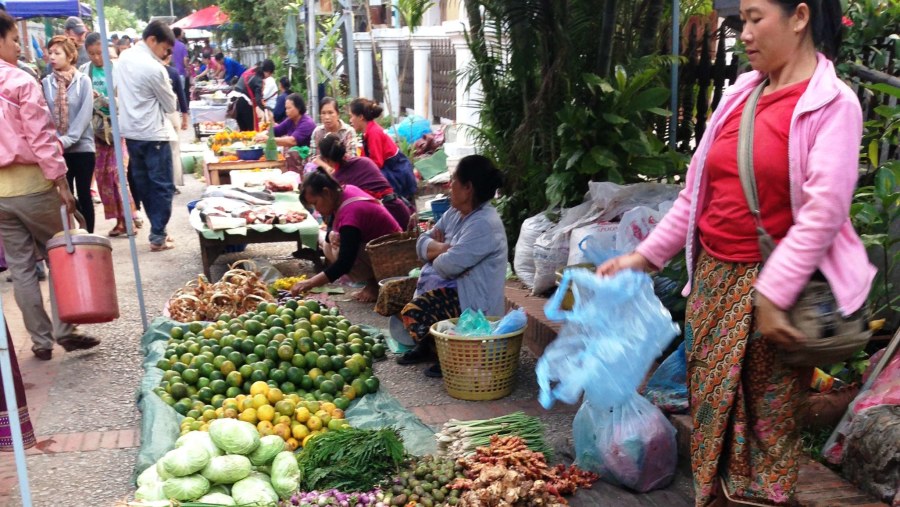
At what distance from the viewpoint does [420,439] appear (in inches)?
170

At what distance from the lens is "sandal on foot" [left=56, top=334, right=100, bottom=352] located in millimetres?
5855

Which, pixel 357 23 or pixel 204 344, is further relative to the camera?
pixel 357 23

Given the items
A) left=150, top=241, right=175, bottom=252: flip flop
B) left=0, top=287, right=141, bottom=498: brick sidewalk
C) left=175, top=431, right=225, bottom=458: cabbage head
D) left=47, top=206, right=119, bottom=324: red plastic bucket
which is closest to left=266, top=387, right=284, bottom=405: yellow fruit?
left=0, top=287, right=141, bottom=498: brick sidewalk

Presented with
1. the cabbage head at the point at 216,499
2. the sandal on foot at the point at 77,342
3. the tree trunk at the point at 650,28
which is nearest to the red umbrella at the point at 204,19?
the sandal on foot at the point at 77,342

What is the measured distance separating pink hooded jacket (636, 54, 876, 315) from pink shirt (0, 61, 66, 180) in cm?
447

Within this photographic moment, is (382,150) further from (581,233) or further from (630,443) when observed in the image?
(630,443)

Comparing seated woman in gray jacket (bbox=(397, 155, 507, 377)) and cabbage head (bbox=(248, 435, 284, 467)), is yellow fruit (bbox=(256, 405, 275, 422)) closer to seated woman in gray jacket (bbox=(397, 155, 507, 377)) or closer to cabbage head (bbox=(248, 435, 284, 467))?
A: cabbage head (bbox=(248, 435, 284, 467))

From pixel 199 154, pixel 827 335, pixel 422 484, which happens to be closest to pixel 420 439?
pixel 422 484

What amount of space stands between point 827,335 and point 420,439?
2474 millimetres

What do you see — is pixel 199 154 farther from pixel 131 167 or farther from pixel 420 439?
pixel 420 439

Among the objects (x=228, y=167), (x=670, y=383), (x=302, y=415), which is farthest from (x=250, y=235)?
(x=670, y=383)

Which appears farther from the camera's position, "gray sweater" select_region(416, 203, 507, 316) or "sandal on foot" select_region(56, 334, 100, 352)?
"sandal on foot" select_region(56, 334, 100, 352)

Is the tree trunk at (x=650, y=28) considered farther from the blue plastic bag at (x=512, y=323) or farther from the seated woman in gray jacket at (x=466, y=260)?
the blue plastic bag at (x=512, y=323)

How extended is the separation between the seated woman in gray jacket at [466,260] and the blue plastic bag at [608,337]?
191 centimetres
